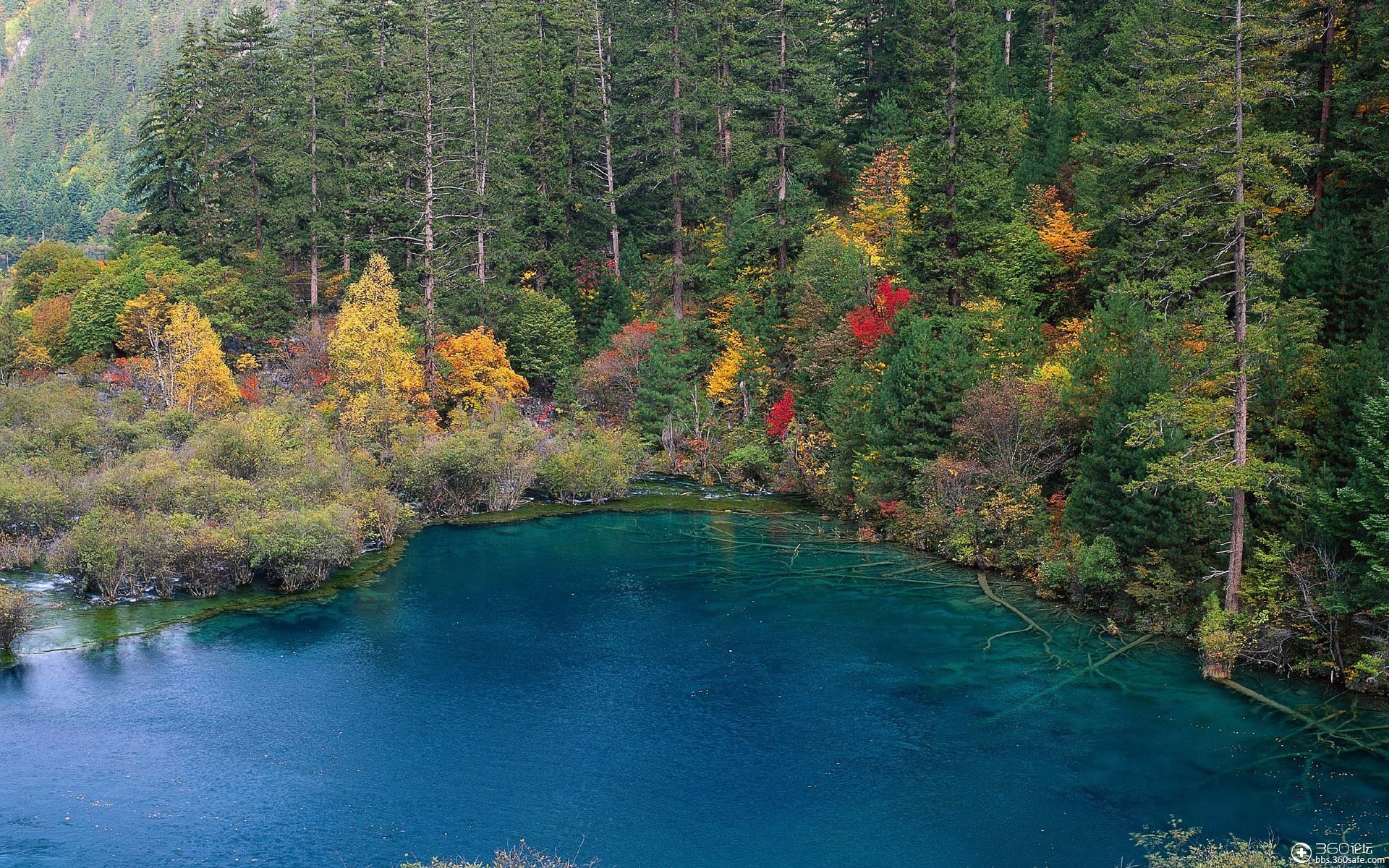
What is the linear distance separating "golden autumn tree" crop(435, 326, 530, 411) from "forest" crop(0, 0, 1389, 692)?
0.21m

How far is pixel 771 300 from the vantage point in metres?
57.0

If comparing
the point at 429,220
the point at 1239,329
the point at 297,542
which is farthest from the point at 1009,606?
the point at 429,220

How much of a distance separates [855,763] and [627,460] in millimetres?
30829

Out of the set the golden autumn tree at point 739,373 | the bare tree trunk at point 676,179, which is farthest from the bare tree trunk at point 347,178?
the golden autumn tree at point 739,373

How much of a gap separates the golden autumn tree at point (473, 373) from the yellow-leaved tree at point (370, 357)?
648 cm

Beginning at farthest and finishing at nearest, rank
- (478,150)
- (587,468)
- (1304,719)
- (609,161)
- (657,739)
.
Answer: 1. (609,161)
2. (478,150)
3. (587,468)
4. (657,739)
5. (1304,719)

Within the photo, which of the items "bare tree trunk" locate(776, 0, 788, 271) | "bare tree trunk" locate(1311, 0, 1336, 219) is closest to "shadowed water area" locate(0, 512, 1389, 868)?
"bare tree trunk" locate(1311, 0, 1336, 219)

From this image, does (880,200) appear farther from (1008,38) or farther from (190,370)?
(190,370)

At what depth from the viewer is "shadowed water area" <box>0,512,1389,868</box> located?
21.2 m

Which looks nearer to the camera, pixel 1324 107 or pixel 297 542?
pixel 297 542

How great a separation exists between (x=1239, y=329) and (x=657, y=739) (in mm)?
18563

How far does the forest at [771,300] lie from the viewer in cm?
2795

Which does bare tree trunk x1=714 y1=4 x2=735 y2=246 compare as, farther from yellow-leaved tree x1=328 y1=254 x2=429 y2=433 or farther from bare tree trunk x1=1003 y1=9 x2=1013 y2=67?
yellow-leaved tree x1=328 y1=254 x2=429 y2=433

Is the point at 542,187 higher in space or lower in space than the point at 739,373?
higher
